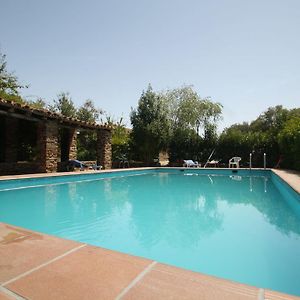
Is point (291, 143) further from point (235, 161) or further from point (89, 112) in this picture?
point (89, 112)

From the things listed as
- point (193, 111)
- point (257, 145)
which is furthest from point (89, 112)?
point (257, 145)

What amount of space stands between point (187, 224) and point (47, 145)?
9.80 m

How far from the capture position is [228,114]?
21312mm

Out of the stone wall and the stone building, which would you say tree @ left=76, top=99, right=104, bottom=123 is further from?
the stone wall

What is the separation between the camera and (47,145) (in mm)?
12930

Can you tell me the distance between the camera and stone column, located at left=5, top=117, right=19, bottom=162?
14.0 m

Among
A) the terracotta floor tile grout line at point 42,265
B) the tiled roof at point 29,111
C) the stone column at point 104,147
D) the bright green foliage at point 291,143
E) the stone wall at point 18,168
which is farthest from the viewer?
the stone column at point 104,147

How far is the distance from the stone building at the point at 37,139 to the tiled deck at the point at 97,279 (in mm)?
A: 10120

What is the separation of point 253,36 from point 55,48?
921cm

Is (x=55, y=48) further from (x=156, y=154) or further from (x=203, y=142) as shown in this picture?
(x=203, y=142)

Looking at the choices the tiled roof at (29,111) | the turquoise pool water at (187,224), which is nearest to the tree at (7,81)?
the tiled roof at (29,111)

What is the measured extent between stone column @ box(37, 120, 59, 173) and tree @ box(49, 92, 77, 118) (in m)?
12.9

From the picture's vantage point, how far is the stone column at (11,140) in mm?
13954

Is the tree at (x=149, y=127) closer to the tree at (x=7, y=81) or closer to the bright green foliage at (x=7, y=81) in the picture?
the tree at (x=7, y=81)
